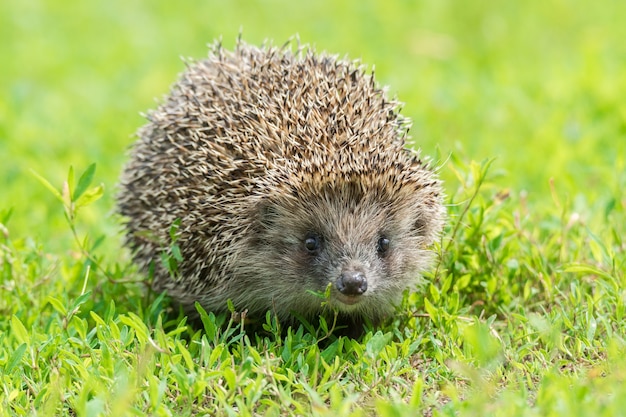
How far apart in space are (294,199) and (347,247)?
0.36 meters

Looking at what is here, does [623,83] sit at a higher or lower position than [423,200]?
higher

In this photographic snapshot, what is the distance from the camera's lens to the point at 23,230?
266 inches

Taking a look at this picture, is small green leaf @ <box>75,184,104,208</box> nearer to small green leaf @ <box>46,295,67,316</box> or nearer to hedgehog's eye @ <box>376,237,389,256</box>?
small green leaf @ <box>46,295,67,316</box>

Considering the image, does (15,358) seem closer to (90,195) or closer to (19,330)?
(19,330)

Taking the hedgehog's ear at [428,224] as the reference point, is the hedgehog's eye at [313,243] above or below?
below

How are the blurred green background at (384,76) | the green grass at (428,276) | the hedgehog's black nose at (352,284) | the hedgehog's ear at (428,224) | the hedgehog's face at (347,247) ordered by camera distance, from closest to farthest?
1. the green grass at (428,276)
2. the hedgehog's black nose at (352,284)
3. the hedgehog's face at (347,247)
4. the hedgehog's ear at (428,224)
5. the blurred green background at (384,76)

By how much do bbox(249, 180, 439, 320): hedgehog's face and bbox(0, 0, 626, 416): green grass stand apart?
0.67ft

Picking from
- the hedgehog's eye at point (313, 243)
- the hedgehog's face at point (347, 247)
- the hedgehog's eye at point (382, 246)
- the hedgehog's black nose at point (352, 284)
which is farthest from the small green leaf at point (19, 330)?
the hedgehog's eye at point (382, 246)

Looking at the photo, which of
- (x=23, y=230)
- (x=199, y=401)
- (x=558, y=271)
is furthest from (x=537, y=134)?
(x=199, y=401)

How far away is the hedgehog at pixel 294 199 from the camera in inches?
186

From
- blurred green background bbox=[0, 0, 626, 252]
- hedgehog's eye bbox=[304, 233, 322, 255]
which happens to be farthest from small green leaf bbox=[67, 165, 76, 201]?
Result: hedgehog's eye bbox=[304, 233, 322, 255]

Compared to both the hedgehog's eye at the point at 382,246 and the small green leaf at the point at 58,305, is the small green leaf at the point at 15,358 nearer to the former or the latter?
the small green leaf at the point at 58,305

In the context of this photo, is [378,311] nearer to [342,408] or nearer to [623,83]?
[342,408]

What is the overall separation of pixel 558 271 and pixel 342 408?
1.86 m
